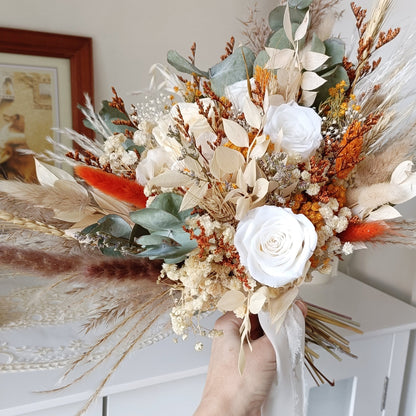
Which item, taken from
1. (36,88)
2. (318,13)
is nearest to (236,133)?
(318,13)

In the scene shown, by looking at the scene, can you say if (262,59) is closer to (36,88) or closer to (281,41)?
(281,41)

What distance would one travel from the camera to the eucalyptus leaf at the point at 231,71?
2.06 ft

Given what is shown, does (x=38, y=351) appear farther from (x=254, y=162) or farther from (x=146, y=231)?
(x=254, y=162)

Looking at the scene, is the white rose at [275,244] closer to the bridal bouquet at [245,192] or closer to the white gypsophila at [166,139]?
the bridal bouquet at [245,192]

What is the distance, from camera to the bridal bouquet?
0.52 m

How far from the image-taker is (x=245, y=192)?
20.4 inches

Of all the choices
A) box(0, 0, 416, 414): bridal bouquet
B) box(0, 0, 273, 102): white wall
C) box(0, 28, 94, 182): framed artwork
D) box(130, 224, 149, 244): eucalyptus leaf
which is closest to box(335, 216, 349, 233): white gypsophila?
box(0, 0, 416, 414): bridal bouquet

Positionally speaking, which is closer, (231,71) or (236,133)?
(236,133)

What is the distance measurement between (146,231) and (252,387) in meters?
0.28

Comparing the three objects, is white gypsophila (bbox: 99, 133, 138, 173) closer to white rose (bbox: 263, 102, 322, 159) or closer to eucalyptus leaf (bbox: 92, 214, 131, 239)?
eucalyptus leaf (bbox: 92, 214, 131, 239)

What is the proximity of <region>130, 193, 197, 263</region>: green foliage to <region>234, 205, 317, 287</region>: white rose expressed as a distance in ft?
0.28

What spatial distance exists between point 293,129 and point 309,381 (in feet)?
1.88

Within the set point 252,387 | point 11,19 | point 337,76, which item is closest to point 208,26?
point 11,19

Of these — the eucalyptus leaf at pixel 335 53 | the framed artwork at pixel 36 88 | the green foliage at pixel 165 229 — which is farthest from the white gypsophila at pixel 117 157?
the framed artwork at pixel 36 88
